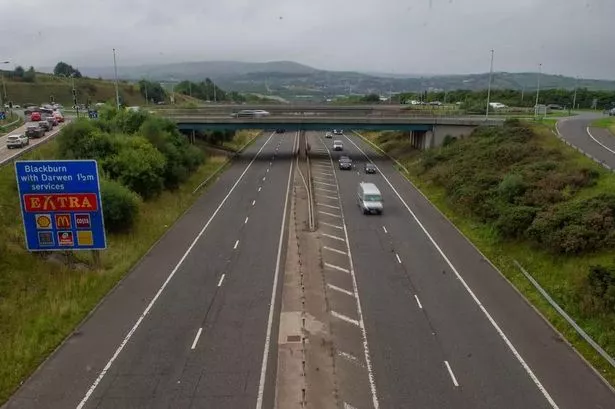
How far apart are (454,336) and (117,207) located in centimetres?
2378

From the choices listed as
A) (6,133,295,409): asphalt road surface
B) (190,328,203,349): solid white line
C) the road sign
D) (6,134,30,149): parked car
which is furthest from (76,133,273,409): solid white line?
(6,134,30,149): parked car

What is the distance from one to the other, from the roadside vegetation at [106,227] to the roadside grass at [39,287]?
0.13 feet

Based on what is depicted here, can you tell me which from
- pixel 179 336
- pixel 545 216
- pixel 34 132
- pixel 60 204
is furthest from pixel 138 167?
pixel 545 216

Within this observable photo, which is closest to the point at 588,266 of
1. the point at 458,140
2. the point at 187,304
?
the point at 187,304

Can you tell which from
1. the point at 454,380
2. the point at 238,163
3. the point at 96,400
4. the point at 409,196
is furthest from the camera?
the point at 238,163

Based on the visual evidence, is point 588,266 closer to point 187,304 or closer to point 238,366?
point 238,366

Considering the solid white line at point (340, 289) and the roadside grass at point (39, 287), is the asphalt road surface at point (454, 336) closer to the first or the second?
the solid white line at point (340, 289)

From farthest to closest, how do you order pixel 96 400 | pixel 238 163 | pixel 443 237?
1. pixel 238 163
2. pixel 443 237
3. pixel 96 400

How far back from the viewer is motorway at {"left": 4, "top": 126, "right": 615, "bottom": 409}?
18.6 m

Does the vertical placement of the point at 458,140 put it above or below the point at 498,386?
above

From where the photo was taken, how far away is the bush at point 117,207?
35094 millimetres

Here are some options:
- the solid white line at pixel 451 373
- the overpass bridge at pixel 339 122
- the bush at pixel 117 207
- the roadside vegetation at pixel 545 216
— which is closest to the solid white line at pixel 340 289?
the solid white line at pixel 451 373

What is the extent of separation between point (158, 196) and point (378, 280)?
2532cm

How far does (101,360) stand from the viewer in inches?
818
